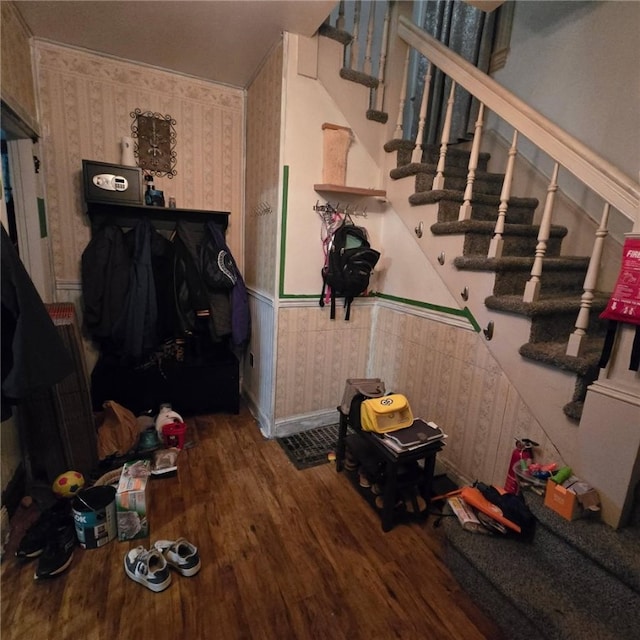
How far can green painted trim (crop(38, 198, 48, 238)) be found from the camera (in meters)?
2.12

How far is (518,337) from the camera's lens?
1.58m

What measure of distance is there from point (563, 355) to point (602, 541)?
666 mm

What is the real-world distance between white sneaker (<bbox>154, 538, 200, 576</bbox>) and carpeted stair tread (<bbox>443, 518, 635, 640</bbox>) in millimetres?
1084

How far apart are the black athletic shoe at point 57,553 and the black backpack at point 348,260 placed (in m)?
1.87

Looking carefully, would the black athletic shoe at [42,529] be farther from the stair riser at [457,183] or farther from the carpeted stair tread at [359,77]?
the carpeted stair tread at [359,77]

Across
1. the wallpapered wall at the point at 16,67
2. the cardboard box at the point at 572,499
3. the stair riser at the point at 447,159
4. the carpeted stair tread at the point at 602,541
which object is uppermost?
the wallpapered wall at the point at 16,67

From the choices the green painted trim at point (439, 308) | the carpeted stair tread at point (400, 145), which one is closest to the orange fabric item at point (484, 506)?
the green painted trim at point (439, 308)

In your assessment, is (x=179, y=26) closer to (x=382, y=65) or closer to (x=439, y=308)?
(x=382, y=65)

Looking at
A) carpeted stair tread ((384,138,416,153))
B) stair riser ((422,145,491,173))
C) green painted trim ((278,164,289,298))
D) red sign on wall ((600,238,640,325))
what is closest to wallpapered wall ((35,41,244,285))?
green painted trim ((278,164,289,298))

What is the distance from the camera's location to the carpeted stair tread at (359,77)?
84.7 inches

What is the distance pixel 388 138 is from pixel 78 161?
2.15 m

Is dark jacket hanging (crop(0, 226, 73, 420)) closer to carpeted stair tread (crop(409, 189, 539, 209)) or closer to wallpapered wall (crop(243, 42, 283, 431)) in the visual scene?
wallpapered wall (crop(243, 42, 283, 431))

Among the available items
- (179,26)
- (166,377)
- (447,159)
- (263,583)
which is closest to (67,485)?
(166,377)

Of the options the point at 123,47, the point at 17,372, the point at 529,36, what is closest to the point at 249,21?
the point at 123,47
